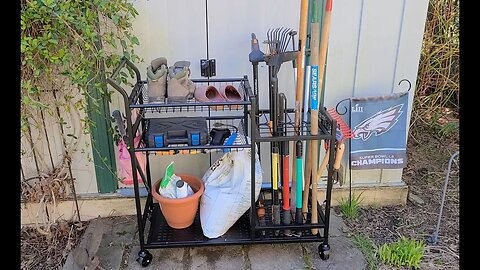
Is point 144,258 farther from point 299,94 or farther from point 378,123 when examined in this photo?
point 378,123

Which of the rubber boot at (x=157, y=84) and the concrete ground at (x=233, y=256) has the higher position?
the rubber boot at (x=157, y=84)

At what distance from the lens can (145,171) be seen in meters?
2.38

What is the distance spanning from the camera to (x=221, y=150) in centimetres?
215

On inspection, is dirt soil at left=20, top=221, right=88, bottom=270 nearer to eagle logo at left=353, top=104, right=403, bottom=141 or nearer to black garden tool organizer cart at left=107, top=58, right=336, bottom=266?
black garden tool organizer cart at left=107, top=58, right=336, bottom=266

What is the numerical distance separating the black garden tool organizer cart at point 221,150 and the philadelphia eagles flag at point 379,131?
427 mm

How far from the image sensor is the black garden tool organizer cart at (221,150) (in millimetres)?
1947

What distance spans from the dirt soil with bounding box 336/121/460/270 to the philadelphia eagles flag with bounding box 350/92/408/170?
0.33 metres

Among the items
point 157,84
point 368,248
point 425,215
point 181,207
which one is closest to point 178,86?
point 157,84

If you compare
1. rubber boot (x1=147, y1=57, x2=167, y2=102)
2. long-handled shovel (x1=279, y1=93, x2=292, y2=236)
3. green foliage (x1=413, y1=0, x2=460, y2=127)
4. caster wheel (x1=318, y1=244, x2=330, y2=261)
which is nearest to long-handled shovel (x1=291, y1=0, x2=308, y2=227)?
long-handled shovel (x1=279, y1=93, x2=292, y2=236)

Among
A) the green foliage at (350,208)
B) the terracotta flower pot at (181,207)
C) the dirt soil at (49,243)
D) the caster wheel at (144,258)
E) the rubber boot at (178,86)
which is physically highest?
the rubber boot at (178,86)

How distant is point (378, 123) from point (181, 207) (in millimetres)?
1260

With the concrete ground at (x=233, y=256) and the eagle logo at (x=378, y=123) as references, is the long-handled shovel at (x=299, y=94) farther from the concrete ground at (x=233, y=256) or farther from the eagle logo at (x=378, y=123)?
the eagle logo at (x=378, y=123)

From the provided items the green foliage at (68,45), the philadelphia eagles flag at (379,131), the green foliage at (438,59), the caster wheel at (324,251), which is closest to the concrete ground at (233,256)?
the caster wheel at (324,251)

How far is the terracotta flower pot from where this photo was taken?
212 cm
